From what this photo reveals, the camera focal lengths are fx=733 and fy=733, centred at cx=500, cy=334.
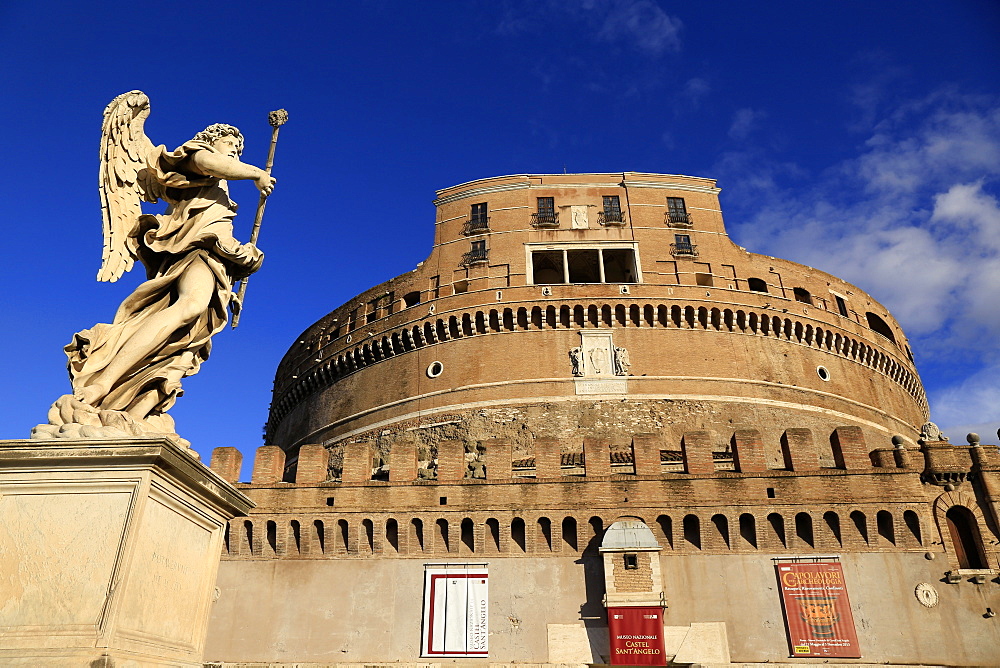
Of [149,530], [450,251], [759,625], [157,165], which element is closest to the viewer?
[149,530]

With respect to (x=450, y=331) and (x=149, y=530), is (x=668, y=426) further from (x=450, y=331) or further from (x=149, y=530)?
(x=149, y=530)

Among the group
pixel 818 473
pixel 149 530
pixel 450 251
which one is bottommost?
pixel 149 530

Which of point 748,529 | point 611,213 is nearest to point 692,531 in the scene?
point 748,529

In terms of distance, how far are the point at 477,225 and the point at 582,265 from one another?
4798 mm

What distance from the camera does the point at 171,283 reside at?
14.6 ft

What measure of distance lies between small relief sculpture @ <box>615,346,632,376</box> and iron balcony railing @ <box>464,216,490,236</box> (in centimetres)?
741

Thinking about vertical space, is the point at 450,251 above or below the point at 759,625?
above

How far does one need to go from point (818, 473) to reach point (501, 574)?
7.46 m

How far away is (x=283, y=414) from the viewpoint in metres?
34.0

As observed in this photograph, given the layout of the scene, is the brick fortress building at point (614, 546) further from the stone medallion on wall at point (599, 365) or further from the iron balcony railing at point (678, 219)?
the iron balcony railing at point (678, 219)

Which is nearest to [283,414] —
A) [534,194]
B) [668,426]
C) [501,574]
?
[534,194]

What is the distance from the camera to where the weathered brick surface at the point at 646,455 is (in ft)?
55.5

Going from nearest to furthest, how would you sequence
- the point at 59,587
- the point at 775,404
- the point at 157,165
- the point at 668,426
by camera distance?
the point at 59,587
the point at 157,165
the point at 668,426
the point at 775,404

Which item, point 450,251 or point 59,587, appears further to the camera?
point 450,251
